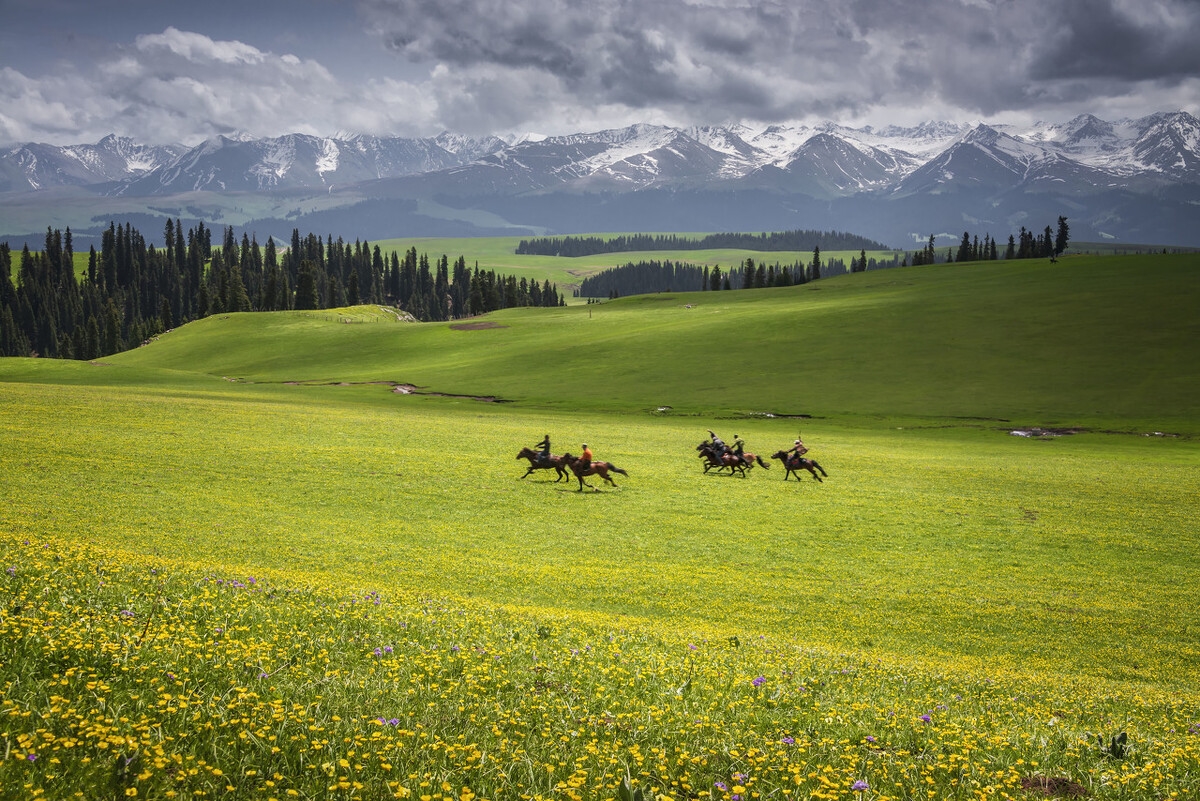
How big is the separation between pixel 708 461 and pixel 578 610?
23408mm

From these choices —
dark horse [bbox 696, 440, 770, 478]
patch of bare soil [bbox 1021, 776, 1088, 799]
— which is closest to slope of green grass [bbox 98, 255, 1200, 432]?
dark horse [bbox 696, 440, 770, 478]

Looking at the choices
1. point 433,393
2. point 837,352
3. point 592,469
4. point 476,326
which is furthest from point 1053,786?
point 476,326

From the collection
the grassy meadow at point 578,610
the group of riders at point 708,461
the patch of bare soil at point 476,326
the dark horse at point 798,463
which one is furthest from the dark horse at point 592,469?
the patch of bare soil at point 476,326

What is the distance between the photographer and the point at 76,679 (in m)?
8.34

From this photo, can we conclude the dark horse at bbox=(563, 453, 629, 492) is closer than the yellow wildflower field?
No

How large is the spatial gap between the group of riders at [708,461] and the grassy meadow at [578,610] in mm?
1084

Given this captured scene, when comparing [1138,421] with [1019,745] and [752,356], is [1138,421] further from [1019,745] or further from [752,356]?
[1019,745]

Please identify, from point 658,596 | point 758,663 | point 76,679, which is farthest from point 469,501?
point 76,679

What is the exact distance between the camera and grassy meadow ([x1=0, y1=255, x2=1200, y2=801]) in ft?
25.6

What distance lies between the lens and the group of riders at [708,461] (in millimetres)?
34656

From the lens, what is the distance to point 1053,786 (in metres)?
8.33

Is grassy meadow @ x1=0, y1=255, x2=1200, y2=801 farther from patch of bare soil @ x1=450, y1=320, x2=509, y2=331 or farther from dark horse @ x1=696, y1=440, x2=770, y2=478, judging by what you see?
patch of bare soil @ x1=450, y1=320, x2=509, y2=331

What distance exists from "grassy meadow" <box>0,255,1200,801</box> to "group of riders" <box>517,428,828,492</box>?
1084 millimetres

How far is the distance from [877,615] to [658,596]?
591cm
